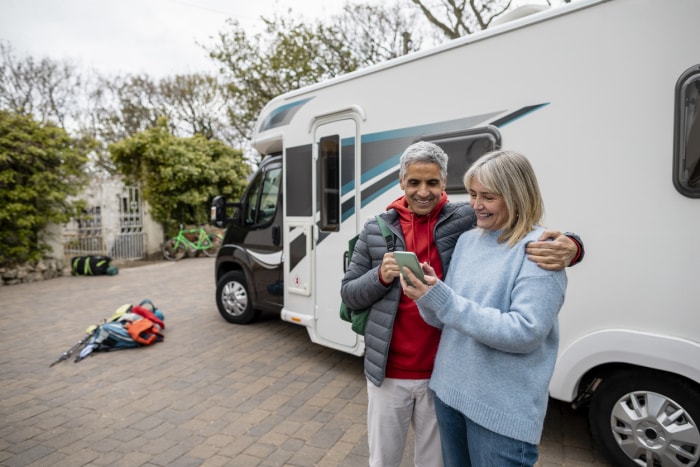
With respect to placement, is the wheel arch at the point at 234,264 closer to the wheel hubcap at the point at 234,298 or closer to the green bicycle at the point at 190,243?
the wheel hubcap at the point at 234,298

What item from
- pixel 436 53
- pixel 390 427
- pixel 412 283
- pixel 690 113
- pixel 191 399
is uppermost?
pixel 436 53

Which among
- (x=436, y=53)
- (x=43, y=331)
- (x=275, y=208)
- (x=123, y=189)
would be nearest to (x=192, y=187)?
(x=123, y=189)

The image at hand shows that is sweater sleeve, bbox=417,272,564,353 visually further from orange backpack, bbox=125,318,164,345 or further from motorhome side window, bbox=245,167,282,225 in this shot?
orange backpack, bbox=125,318,164,345

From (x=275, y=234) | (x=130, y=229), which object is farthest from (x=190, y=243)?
(x=275, y=234)

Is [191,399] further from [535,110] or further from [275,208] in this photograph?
[535,110]

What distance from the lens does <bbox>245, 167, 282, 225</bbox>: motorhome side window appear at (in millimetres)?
4988

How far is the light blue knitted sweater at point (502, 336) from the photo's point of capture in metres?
1.25

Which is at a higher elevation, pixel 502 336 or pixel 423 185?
pixel 423 185

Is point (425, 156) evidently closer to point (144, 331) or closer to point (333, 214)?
point (333, 214)

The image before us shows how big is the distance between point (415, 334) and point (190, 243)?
1255 centimetres

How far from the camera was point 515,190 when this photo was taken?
4.53ft

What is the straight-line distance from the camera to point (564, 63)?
2.54 metres

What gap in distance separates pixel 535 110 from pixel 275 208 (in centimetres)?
306

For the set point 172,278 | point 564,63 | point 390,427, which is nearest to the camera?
point 390,427
